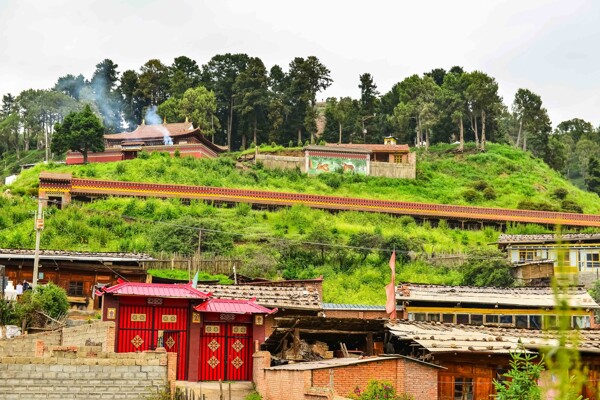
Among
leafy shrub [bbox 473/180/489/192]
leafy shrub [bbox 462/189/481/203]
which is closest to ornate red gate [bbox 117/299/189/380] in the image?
leafy shrub [bbox 462/189/481/203]

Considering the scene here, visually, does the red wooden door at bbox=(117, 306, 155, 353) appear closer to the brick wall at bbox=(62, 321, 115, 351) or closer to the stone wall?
the brick wall at bbox=(62, 321, 115, 351)

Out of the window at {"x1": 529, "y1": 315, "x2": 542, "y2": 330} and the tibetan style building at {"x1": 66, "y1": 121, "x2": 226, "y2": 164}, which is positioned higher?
the tibetan style building at {"x1": 66, "y1": 121, "x2": 226, "y2": 164}

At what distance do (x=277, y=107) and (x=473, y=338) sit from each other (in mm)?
65934

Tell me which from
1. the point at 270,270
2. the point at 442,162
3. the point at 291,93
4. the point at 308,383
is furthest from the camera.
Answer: the point at 291,93

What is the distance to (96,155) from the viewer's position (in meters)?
73.8

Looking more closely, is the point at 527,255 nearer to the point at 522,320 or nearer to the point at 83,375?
the point at 522,320

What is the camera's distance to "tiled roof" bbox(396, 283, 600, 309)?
29.8m

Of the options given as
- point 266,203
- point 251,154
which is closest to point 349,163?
point 251,154

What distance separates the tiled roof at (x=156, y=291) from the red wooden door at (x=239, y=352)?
1.44 metres

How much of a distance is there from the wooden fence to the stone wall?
28.7 meters

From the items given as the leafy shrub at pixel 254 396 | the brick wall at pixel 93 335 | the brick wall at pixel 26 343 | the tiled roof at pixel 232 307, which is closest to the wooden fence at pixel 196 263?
the brick wall at pixel 26 343

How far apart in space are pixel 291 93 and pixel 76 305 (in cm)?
5457

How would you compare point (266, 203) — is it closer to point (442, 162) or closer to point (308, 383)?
point (442, 162)

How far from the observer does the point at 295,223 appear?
56.5 m
